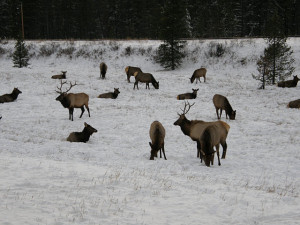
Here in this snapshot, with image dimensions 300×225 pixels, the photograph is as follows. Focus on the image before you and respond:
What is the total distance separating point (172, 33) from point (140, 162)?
2686 centimetres

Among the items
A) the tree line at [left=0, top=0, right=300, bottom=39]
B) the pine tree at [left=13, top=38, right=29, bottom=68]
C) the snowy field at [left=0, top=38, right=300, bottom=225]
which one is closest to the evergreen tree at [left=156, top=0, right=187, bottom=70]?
the snowy field at [left=0, top=38, right=300, bottom=225]

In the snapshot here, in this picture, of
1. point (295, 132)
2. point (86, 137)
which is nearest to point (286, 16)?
point (295, 132)

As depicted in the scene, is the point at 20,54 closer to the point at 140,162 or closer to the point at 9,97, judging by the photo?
the point at 9,97

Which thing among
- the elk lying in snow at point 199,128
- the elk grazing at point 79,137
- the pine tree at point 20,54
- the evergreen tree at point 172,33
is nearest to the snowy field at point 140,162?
the elk grazing at point 79,137

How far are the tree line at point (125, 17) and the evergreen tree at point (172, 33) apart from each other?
2201 centimetres

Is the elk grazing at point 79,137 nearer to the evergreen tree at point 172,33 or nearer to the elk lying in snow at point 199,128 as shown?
the elk lying in snow at point 199,128

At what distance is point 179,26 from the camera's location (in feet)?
114

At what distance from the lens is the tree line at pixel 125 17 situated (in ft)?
197

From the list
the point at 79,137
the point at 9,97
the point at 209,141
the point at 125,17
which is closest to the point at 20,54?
the point at 9,97

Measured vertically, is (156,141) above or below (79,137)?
above

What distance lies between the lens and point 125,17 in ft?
230

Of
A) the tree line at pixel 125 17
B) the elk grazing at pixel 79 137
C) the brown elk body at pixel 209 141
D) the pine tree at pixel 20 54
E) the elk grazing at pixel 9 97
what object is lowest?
the elk grazing at pixel 79 137

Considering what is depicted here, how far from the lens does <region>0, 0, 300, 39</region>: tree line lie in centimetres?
6012

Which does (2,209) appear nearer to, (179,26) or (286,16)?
(179,26)
